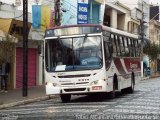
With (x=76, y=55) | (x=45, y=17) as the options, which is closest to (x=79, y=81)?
(x=76, y=55)

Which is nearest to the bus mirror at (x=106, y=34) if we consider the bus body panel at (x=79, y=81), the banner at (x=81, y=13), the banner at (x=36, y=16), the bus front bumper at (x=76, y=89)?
the bus body panel at (x=79, y=81)

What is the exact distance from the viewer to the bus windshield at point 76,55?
2019 cm

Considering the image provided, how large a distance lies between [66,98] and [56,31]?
3.22 meters

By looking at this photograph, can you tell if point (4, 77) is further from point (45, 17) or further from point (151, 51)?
point (151, 51)

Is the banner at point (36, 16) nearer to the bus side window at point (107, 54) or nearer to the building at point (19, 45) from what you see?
the building at point (19, 45)

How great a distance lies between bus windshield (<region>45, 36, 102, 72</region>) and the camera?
20.2 meters

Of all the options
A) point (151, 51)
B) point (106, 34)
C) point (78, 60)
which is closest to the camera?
point (78, 60)

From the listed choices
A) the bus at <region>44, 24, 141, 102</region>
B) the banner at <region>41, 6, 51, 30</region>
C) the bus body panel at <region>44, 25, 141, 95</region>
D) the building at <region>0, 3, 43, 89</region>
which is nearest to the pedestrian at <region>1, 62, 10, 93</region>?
the building at <region>0, 3, 43, 89</region>

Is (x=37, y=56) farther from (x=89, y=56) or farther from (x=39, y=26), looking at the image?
(x=89, y=56)

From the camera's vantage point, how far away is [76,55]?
66.3 ft

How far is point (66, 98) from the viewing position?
22062 millimetres

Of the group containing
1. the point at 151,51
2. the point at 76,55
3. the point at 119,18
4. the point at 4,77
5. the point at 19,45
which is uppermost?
the point at 119,18

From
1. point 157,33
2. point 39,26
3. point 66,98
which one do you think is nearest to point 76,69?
point 66,98

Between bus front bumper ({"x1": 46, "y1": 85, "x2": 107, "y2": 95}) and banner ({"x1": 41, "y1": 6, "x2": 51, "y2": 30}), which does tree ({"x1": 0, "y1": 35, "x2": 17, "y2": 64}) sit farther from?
banner ({"x1": 41, "y1": 6, "x2": 51, "y2": 30})
